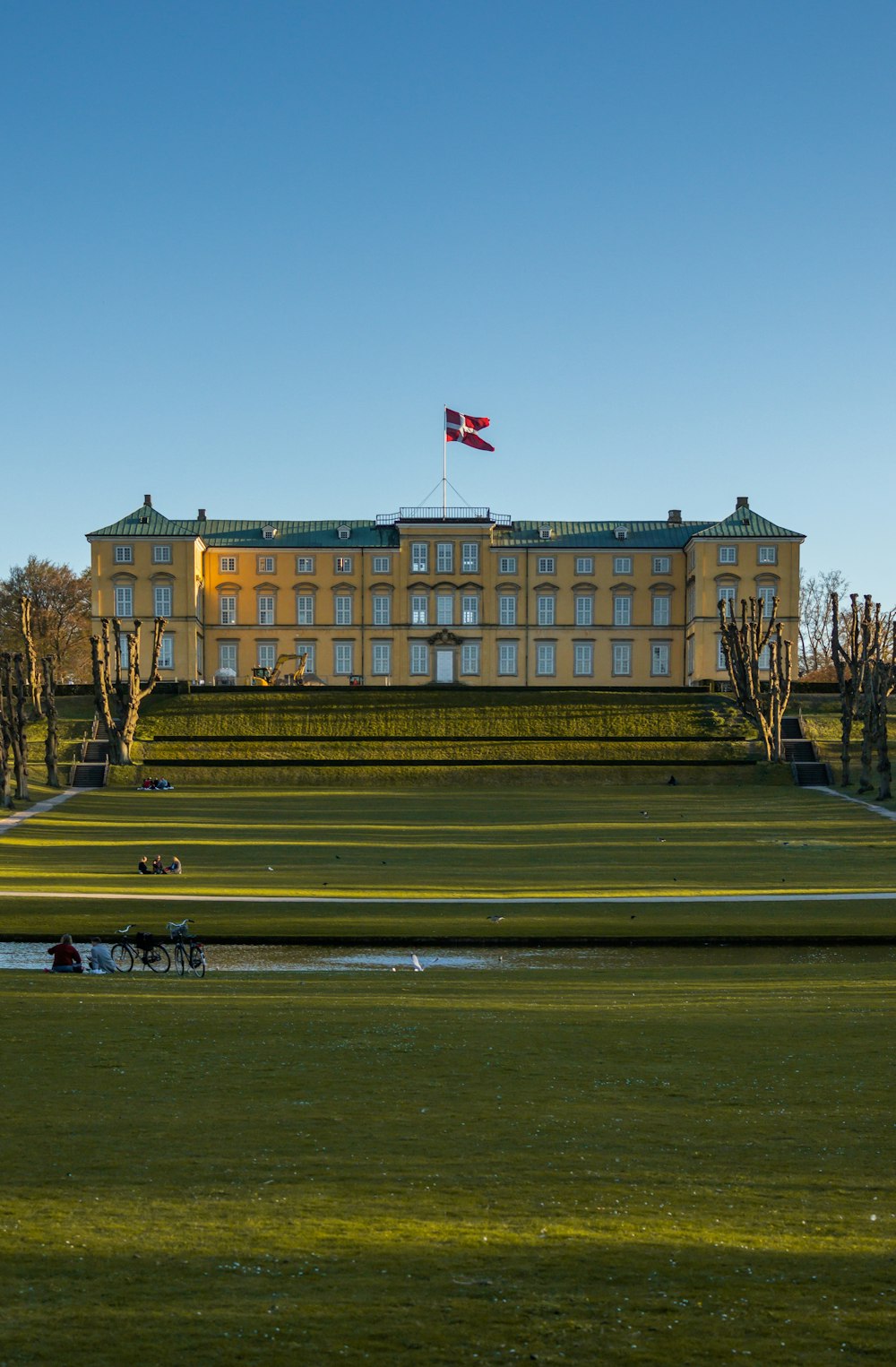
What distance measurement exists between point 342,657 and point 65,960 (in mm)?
76228

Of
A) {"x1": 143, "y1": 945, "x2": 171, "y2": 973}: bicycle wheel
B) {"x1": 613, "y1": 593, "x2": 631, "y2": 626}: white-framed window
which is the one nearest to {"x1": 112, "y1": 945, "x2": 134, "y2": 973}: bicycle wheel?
{"x1": 143, "y1": 945, "x2": 171, "y2": 973}: bicycle wheel

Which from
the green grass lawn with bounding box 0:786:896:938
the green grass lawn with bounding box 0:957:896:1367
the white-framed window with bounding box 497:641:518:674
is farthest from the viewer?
the white-framed window with bounding box 497:641:518:674

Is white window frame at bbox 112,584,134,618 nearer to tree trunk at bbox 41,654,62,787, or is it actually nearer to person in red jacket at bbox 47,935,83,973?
tree trunk at bbox 41,654,62,787

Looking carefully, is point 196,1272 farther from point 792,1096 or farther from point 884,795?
point 884,795

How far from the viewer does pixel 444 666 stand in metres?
96.6

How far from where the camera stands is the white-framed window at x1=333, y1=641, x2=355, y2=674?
315 ft

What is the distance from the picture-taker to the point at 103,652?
68.4 m

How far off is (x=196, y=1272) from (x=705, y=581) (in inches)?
3453

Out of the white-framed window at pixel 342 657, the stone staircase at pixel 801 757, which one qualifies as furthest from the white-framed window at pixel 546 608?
the stone staircase at pixel 801 757

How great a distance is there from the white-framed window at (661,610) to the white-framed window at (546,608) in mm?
6994

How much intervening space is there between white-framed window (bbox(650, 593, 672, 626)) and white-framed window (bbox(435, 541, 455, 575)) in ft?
Answer: 47.1

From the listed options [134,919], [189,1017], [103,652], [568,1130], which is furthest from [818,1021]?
[103,652]

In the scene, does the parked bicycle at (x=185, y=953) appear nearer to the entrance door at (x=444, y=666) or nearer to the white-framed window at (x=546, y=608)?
the entrance door at (x=444, y=666)

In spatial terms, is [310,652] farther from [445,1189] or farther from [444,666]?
[445,1189]
